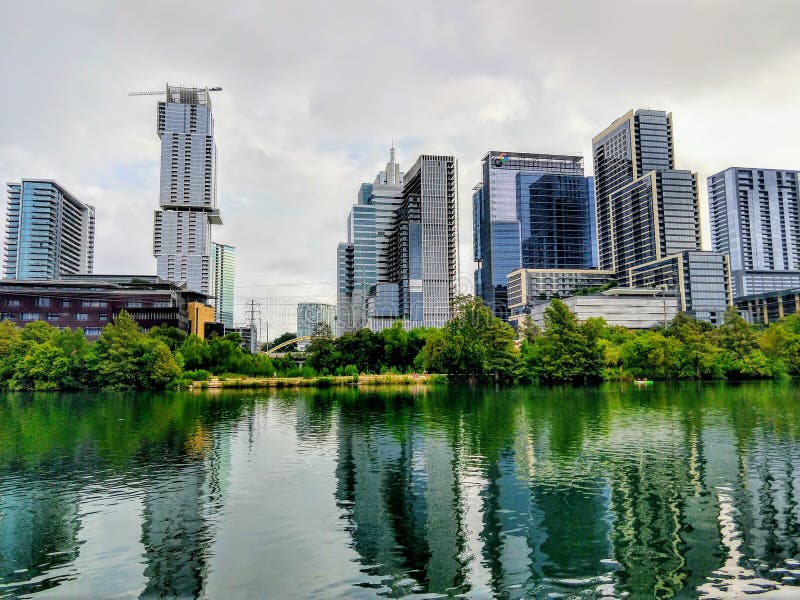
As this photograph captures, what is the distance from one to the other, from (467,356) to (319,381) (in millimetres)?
28752

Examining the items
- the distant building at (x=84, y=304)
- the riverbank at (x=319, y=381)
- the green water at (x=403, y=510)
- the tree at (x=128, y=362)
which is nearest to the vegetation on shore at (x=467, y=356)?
the tree at (x=128, y=362)

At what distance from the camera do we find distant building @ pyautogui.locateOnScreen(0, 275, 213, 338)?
441ft

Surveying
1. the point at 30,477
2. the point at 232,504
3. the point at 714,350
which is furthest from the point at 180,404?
the point at 714,350

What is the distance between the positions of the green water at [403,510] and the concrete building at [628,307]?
15299 cm

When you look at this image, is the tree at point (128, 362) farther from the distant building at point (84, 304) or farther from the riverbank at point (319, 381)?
the distant building at point (84, 304)

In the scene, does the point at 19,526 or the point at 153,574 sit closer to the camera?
the point at 153,574

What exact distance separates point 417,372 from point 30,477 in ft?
332

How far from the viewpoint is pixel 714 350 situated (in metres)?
110

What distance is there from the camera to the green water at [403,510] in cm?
1669

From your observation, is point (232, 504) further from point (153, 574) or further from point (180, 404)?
point (180, 404)

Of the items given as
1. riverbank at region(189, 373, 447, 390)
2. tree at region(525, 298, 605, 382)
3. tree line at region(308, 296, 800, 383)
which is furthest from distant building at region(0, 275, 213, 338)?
tree at region(525, 298, 605, 382)

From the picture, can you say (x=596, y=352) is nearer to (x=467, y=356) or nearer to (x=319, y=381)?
(x=467, y=356)

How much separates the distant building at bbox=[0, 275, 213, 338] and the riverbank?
45706 mm

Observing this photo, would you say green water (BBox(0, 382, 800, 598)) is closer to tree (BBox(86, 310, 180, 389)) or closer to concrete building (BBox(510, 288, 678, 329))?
tree (BBox(86, 310, 180, 389))
